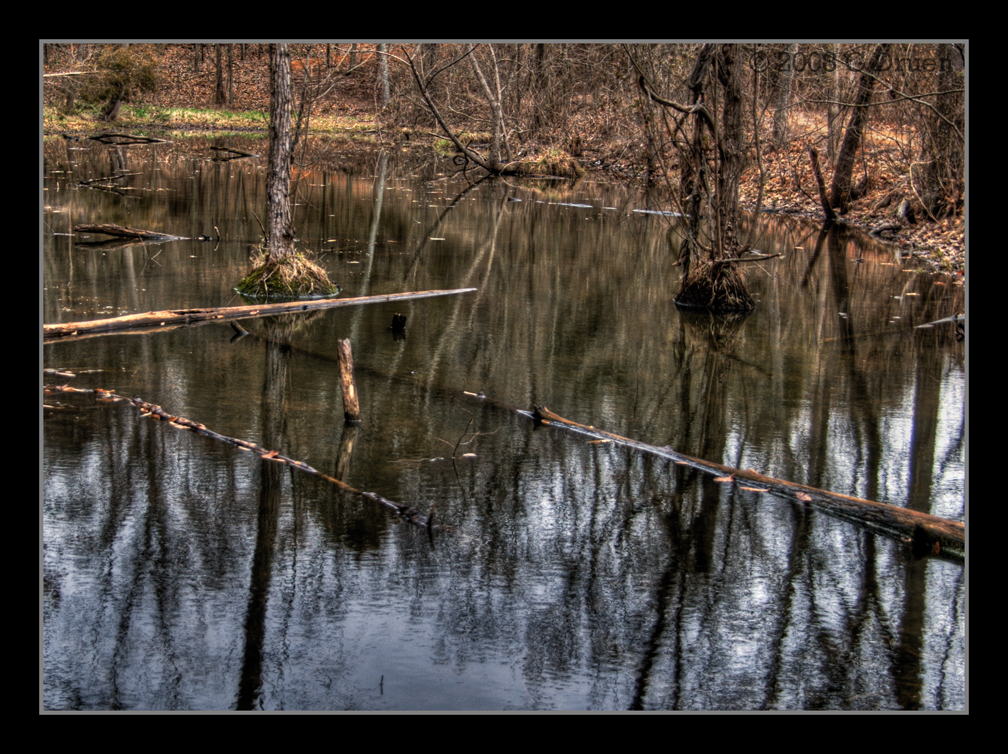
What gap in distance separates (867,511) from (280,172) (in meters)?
11.0

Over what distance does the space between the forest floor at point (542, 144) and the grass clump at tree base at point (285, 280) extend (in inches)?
115

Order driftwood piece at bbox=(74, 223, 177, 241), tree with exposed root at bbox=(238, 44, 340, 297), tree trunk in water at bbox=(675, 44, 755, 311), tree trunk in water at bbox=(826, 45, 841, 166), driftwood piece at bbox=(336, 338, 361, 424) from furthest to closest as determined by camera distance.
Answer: tree trunk in water at bbox=(826, 45, 841, 166) → driftwood piece at bbox=(74, 223, 177, 241) → tree with exposed root at bbox=(238, 44, 340, 297) → tree trunk in water at bbox=(675, 44, 755, 311) → driftwood piece at bbox=(336, 338, 361, 424)

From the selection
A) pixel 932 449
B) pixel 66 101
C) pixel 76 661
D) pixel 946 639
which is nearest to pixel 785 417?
pixel 932 449

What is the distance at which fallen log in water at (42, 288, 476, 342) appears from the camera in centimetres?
1208

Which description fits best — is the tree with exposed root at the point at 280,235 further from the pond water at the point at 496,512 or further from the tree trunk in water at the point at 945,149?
the tree trunk in water at the point at 945,149

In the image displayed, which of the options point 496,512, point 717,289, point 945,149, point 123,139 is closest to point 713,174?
point 717,289

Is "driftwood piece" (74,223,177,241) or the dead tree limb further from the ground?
the dead tree limb

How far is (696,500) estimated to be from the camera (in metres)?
8.45

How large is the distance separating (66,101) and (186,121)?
727 centimetres

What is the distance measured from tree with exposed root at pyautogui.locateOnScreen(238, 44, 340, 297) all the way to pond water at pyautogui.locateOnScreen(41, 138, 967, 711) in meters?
0.66

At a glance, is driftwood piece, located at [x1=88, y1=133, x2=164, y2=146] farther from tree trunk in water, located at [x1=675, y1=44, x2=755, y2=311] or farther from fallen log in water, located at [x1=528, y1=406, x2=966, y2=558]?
fallen log in water, located at [x1=528, y1=406, x2=966, y2=558]

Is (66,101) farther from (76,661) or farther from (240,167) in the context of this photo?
(76,661)

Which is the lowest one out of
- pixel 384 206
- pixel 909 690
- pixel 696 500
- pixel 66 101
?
pixel 909 690

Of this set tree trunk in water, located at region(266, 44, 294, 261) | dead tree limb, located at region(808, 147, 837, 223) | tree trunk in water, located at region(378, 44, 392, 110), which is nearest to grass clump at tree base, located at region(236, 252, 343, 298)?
tree trunk in water, located at region(266, 44, 294, 261)
